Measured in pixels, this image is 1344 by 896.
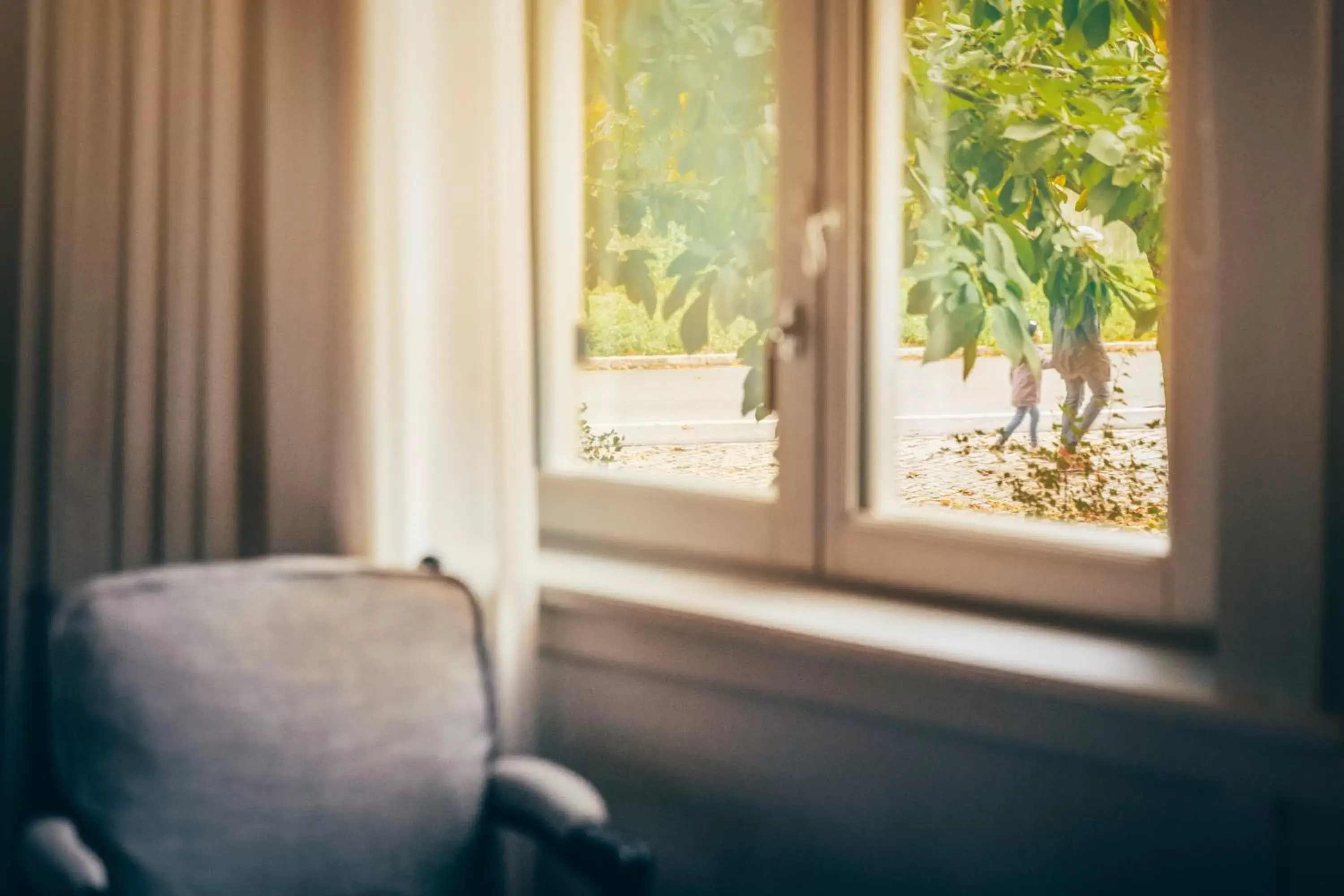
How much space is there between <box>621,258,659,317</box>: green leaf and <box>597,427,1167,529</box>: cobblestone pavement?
0.24 m

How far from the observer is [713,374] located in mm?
1957

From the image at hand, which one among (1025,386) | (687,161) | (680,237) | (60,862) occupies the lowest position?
(60,862)

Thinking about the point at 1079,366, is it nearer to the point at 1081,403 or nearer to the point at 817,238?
the point at 1081,403

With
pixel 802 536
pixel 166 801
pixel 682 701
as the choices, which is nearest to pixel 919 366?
pixel 802 536

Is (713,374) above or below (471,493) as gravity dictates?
above

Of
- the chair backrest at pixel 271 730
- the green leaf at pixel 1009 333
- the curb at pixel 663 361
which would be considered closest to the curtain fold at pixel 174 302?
the chair backrest at pixel 271 730

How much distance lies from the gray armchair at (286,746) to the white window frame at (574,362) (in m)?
0.35

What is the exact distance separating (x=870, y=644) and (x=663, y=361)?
0.64 meters

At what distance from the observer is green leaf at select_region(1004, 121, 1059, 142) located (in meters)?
1.64

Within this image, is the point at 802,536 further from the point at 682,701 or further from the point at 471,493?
the point at 471,493

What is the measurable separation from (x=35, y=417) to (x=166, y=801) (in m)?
0.86

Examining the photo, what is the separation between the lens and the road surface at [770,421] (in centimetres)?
159

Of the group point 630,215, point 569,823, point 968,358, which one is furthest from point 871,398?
point 569,823

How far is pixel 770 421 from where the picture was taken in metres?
1.88
